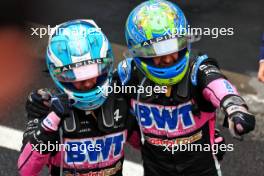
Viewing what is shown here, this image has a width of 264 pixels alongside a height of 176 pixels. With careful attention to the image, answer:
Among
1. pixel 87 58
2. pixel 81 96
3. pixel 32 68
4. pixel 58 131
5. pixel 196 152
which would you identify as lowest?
pixel 32 68

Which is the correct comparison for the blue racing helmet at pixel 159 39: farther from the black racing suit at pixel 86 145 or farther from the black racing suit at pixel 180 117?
the black racing suit at pixel 86 145

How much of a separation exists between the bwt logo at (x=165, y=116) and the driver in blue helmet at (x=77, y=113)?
0.38 ft

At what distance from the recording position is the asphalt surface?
219 inches

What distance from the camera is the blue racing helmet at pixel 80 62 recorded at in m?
3.40

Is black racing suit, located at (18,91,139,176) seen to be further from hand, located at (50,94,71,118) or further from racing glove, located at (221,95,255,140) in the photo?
racing glove, located at (221,95,255,140)

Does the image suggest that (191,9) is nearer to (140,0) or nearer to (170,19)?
(140,0)

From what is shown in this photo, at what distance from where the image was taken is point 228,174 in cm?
535

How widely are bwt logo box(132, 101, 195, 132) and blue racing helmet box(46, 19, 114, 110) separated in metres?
0.33

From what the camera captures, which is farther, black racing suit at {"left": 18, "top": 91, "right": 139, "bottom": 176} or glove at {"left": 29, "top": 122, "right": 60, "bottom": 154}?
black racing suit at {"left": 18, "top": 91, "right": 139, "bottom": 176}

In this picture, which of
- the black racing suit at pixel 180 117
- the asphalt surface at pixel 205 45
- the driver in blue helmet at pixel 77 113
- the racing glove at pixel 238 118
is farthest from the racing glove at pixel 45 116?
the asphalt surface at pixel 205 45

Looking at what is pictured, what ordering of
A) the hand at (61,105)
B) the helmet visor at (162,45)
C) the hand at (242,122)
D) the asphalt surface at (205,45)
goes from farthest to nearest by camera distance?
the asphalt surface at (205,45)
the helmet visor at (162,45)
the hand at (61,105)
the hand at (242,122)

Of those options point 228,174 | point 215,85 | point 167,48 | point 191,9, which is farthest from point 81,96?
point 191,9

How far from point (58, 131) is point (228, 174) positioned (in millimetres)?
2450

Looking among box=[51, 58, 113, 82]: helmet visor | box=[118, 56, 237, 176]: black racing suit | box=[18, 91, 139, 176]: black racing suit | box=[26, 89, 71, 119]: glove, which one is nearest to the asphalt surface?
box=[118, 56, 237, 176]: black racing suit
